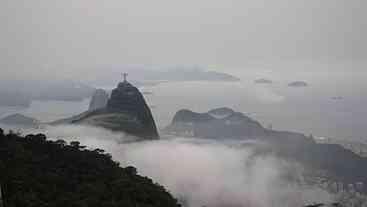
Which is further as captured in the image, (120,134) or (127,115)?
(127,115)

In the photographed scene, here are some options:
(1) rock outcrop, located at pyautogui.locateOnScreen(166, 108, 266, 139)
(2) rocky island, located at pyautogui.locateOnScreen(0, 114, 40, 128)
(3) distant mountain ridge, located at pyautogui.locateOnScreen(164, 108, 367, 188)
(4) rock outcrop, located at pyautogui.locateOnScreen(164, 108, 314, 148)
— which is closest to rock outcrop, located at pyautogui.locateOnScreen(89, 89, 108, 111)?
(3) distant mountain ridge, located at pyautogui.locateOnScreen(164, 108, 367, 188)

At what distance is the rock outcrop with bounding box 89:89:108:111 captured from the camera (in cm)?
5636

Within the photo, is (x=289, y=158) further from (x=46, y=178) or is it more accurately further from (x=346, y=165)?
(x=46, y=178)

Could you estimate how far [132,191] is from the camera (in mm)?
16719

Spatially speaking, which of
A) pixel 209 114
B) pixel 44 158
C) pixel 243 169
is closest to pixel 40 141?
pixel 44 158

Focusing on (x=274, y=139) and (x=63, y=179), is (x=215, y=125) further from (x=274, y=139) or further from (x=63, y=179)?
(x=63, y=179)

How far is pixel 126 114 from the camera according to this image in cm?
5362

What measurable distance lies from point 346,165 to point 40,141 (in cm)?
5100

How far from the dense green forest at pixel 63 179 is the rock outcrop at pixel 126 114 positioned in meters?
27.2

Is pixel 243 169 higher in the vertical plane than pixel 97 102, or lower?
lower

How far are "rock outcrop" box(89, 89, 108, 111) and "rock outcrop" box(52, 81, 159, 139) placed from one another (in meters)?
1.84

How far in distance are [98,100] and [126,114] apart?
7.34 meters

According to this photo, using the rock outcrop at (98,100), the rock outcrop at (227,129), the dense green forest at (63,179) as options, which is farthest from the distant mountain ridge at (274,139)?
the dense green forest at (63,179)

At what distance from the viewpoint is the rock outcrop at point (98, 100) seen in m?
56.4
